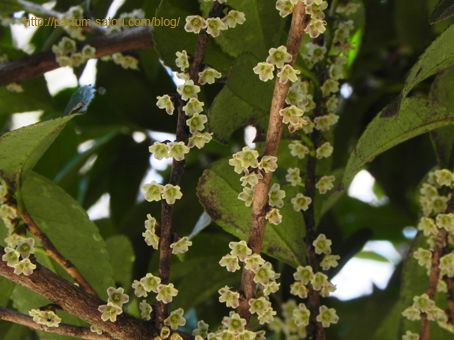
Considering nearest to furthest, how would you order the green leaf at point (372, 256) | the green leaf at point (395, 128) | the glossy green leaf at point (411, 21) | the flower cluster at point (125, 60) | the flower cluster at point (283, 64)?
the flower cluster at point (283, 64) → the green leaf at point (395, 128) → the flower cluster at point (125, 60) → the glossy green leaf at point (411, 21) → the green leaf at point (372, 256)

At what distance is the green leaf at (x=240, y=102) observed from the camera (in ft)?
2.22

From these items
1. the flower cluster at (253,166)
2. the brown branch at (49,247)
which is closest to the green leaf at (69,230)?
the brown branch at (49,247)

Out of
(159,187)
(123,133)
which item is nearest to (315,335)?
(159,187)

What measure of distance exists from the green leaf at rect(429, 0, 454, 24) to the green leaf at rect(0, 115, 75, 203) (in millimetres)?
465

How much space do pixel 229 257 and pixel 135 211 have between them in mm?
668

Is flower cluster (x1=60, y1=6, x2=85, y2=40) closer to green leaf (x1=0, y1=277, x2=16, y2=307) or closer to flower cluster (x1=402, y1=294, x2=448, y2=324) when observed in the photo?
green leaf (x1=0, y1=277, x2=16, y2=307)

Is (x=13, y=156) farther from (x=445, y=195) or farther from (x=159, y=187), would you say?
(x=445, y=195)

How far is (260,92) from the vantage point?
73cm

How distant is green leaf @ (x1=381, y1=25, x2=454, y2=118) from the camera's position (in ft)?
2.04

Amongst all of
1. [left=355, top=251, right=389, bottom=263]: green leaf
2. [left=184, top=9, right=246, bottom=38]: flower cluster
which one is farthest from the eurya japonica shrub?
[left=355, top=251, right=389, bottom=263]: green leaf

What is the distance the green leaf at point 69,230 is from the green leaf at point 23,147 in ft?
0.30

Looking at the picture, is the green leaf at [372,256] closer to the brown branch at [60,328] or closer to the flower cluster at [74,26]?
the flower cluster at [74,26]

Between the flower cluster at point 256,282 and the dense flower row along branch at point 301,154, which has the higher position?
the dense flower row along branch at point 301,154

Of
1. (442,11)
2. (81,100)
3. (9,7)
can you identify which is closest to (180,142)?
(81,100)
